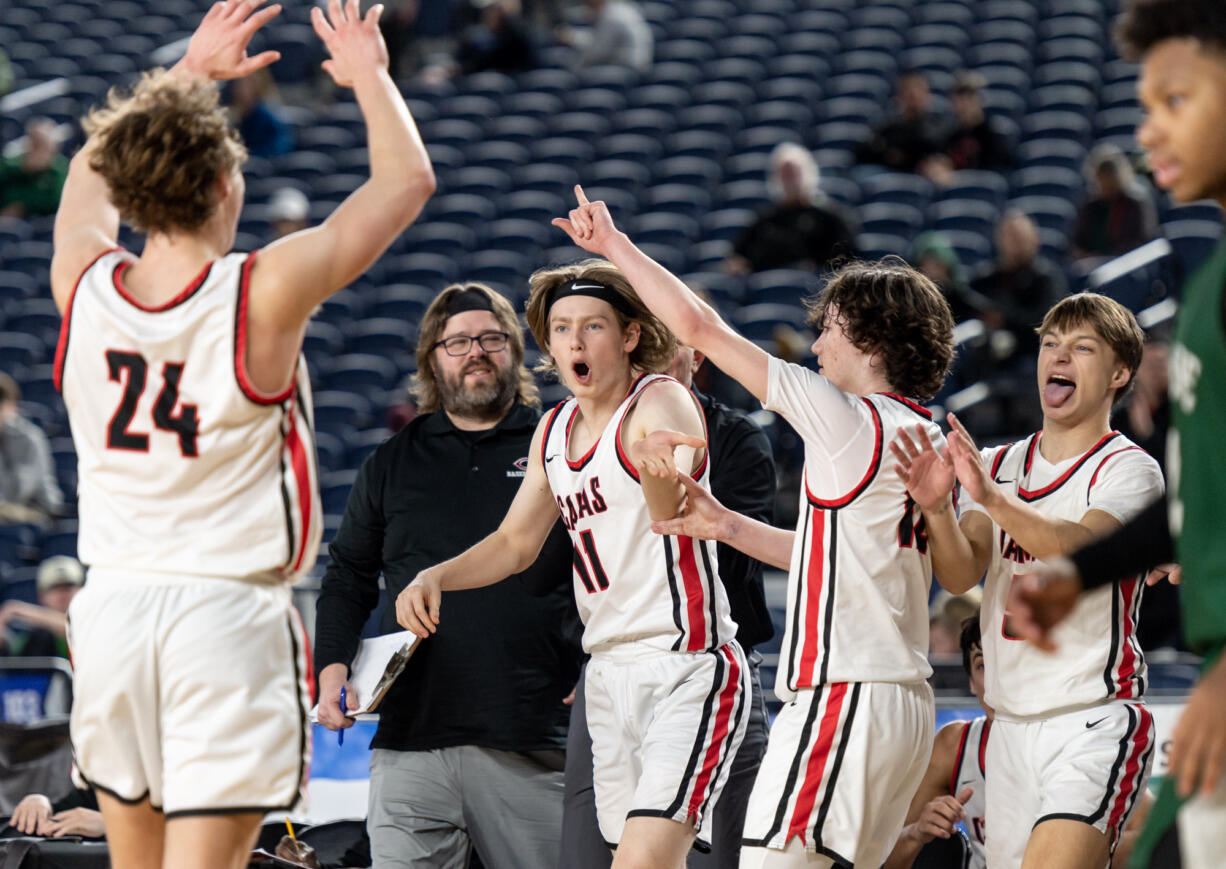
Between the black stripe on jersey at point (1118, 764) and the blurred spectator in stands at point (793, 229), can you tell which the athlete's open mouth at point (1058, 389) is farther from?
the blurred spectator in stands at point (793, 229)

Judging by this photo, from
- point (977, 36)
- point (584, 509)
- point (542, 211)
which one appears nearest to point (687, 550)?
point (584, 509)

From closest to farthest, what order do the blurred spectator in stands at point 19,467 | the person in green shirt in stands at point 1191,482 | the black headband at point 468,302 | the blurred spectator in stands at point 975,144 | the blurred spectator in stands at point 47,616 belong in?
the person in green shirt in stands at point 1191,482 → the black headband at point 468,302 → the blurred spectator in stands at point 47,616 → the blurred spectator in stands at point 19,467 → the blurred spectator in stands at point 975,144

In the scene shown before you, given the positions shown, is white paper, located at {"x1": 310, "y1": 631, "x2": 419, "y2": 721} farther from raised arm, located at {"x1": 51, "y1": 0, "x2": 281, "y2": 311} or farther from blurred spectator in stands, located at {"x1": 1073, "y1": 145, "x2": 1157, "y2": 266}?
blurred spectator in stands, located at {"x1": 1073, "y1": 145, "x2": 1157, "y2": 266}

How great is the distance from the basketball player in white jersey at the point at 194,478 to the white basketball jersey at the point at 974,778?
8.63 ft

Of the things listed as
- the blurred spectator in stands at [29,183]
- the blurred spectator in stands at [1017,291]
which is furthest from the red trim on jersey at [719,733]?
the blurred spectator in stands at [29,183]

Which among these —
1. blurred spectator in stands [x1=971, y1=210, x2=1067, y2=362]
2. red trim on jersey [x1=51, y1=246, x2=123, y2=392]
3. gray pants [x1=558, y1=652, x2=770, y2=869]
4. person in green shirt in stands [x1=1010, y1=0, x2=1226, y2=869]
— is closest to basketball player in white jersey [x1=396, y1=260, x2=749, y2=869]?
gray pants [x1=558, y1=652, x2=770, y2=869]

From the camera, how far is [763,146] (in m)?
15.2

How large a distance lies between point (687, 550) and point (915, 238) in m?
8.83

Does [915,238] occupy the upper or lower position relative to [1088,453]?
upper

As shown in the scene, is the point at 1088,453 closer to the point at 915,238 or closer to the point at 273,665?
the point at 273,665

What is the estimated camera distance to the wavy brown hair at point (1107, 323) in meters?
4.57

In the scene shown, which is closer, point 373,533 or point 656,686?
point 656,686

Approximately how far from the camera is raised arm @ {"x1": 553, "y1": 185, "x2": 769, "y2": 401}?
13.4 feet

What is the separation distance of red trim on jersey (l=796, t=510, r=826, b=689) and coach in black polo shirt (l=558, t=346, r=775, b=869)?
24.8 inches
